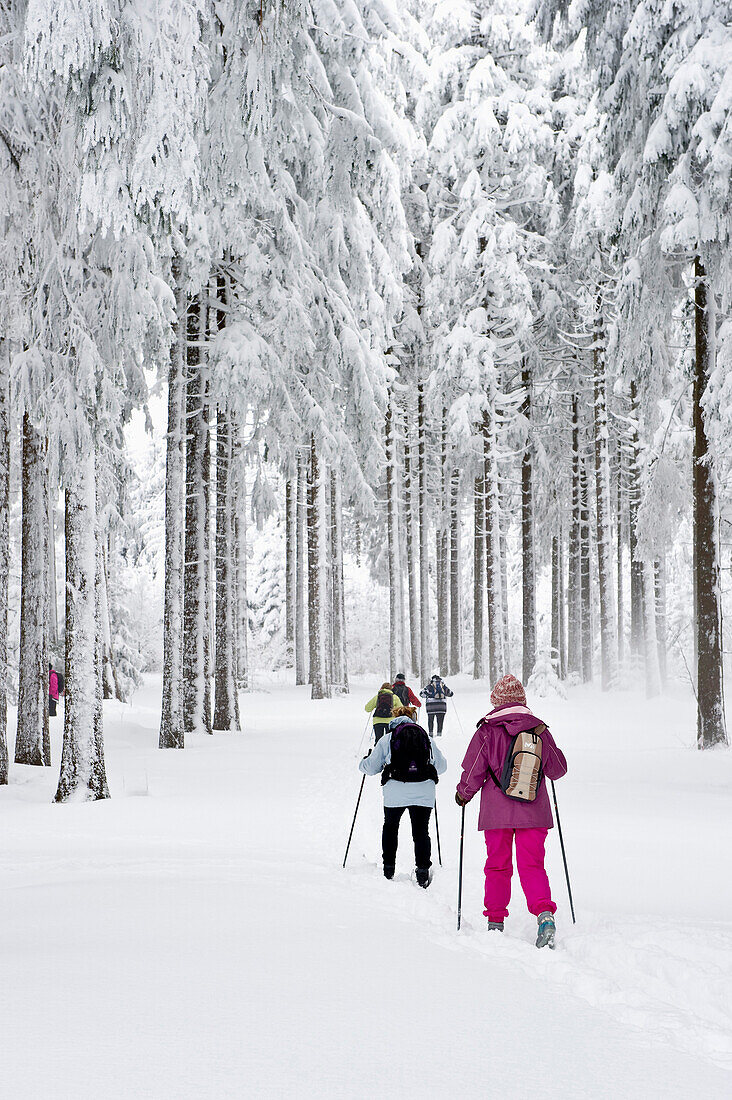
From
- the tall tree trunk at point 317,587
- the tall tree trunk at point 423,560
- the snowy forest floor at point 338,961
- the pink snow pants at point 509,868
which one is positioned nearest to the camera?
the snowy forest floor at point 338,961

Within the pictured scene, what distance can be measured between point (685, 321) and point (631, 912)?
13319 millimetres

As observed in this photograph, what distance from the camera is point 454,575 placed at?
37594 mm

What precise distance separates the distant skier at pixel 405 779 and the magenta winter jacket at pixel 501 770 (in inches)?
54.8

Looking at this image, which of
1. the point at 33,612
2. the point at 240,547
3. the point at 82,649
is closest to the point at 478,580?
the point at 240,547

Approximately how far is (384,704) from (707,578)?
218 inches

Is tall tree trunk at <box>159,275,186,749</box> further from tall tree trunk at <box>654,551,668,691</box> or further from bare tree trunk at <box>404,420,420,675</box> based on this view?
bare tree trunk at <box>404,420,420,675</box>

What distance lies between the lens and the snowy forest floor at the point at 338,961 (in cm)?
342

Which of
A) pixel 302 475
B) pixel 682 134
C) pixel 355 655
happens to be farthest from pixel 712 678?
pixel 355 655

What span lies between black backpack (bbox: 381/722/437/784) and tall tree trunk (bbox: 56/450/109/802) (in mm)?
4803

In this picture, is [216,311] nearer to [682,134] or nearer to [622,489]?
[682,134]

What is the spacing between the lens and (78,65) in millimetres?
6504

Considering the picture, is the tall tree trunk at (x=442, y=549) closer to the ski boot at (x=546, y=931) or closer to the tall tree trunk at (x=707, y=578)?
the tall tree trunk at (x=707, y=578)

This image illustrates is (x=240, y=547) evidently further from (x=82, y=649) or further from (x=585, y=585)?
(x=82, y=649)

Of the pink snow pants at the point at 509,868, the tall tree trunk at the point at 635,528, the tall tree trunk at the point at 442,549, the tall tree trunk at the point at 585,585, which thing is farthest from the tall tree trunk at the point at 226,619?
the tall tree trunk at the point at 442,549
